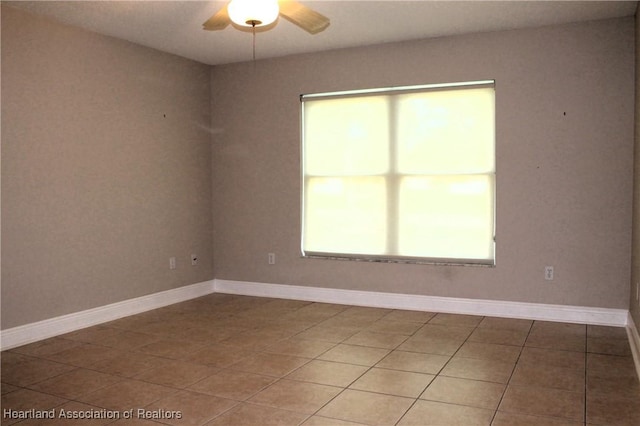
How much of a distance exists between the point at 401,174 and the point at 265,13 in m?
2.48

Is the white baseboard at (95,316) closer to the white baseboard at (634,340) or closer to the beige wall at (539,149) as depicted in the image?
the beige wall at (539,149)

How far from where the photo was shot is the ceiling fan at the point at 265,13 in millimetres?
2611

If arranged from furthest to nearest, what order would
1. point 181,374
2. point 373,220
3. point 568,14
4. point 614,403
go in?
point 373,220 < point 568,14 < point 181,374 < point 614,403

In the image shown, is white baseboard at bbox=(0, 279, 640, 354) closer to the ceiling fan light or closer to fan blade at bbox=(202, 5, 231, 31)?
fan blade at bbox=(202, 5, 231, 31)

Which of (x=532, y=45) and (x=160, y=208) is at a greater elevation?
(x=532, y=45)

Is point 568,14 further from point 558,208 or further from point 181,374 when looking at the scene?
point 181,374

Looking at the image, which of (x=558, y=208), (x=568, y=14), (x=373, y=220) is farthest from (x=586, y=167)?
(x=373, y=220)

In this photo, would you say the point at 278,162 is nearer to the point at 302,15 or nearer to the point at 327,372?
the point at 302,15

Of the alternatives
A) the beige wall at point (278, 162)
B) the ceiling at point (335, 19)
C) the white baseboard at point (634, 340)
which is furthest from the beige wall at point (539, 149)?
the white baseboard at point (634, 340)

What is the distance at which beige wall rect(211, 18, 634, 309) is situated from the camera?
4.12m

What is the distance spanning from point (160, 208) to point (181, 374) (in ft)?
7.26

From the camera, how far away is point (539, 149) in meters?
4.34

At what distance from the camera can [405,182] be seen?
4.80 meters

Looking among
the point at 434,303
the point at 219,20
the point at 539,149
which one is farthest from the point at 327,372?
the point at 539,149
